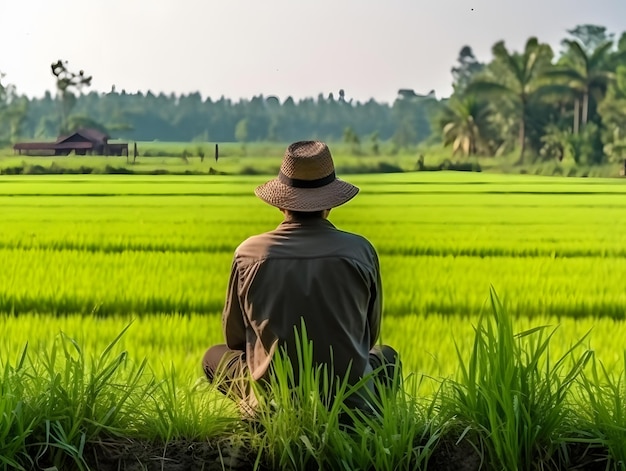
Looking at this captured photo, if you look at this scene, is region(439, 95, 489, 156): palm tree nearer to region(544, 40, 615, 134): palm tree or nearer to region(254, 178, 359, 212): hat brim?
region(544, 40, 615, 134): palm tree

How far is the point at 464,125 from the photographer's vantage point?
224 centimetres

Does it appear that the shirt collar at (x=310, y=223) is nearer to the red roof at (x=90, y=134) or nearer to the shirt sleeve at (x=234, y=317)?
the shirt sleeve at (x=234, y=317)

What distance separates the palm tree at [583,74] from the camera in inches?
95.5

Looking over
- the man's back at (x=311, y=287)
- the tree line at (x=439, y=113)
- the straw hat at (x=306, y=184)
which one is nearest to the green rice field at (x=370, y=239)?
the tree line at (x=439, y=113)

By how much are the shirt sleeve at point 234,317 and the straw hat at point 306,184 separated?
0.57 feet

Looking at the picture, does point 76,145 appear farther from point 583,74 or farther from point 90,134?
point 583,74

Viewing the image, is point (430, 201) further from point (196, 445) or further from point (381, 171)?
point (196, 445)

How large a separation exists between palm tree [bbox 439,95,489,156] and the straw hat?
80cm

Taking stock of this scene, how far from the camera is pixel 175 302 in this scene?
2396 mm

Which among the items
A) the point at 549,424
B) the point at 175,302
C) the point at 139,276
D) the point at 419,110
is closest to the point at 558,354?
the point at 549,424

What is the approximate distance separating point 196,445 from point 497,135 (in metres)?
1.37

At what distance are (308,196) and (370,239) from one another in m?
1.26

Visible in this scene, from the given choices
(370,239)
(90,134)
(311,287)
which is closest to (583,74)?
(370,239)

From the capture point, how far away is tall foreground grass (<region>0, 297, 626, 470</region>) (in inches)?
56.1
